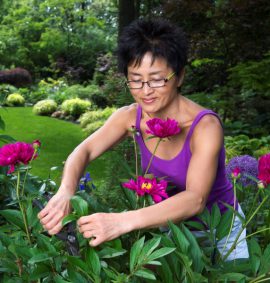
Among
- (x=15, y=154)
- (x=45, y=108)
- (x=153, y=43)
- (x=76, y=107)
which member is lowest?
(x=45, y=108)

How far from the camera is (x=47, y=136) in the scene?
26.8 feet

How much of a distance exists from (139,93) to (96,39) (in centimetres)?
1651

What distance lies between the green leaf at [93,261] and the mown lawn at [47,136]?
432 cm

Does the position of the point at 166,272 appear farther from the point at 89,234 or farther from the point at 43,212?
the point at 43,212

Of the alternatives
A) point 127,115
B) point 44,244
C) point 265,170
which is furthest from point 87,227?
point 127,115

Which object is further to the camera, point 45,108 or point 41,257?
point 45,108

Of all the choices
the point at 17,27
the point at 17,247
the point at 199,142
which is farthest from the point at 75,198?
the point at 17,27

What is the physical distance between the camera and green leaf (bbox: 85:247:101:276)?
0.97 meters

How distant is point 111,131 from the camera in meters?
1.73

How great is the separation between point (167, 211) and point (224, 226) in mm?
199

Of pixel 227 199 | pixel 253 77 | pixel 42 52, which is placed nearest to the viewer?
pixel 227 199

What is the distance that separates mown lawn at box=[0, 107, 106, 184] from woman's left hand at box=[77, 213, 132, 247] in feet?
14.0

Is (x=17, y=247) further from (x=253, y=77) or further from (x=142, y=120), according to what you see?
(x=253, y=77)

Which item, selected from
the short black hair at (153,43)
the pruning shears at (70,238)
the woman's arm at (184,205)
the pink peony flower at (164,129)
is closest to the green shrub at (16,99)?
the short black hair at (153,43)
